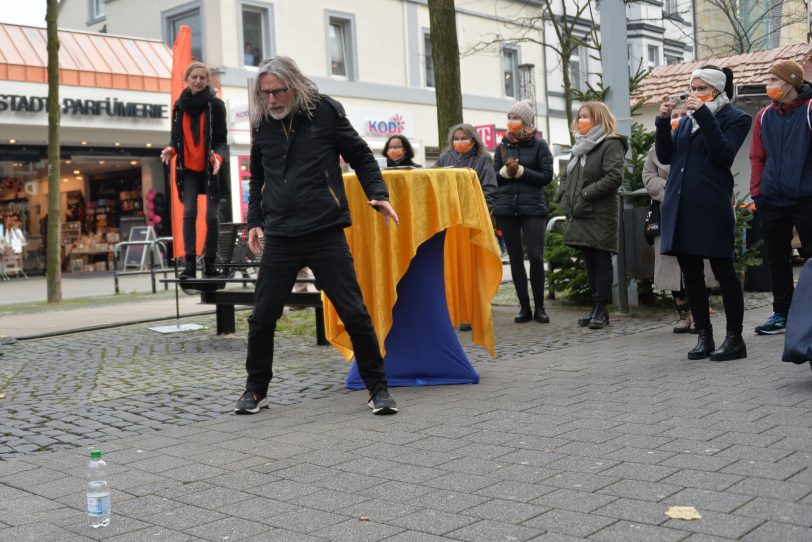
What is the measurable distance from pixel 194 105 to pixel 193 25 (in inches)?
722

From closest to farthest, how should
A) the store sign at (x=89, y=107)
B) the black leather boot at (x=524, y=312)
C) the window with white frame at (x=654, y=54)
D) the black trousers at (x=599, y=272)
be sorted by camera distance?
the black trousers at (x=599, y=272) → the black leather boot at (x=524, y=312) → the store sign at (x=89, y=107) → the window with white frame at (x=654, y=54)

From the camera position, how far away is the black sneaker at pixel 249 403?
5875 millimetres

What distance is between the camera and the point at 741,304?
6895mm

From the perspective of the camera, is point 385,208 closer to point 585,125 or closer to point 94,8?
point 585,125

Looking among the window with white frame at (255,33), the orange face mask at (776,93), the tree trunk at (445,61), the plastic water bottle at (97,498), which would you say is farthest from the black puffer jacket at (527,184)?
the window with white frame at (255,33)

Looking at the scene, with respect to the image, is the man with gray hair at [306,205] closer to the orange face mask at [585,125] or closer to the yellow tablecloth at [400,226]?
the yellow tablecloth at [400,226]

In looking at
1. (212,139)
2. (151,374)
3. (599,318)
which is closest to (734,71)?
(599,318)

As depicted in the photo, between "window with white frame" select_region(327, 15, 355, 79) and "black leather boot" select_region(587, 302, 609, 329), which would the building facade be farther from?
"black leather boot" select_region(587, 302, 609, 329)

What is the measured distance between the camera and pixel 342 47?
28.9 meters

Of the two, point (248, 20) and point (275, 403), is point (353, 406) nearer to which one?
point (275, 403)

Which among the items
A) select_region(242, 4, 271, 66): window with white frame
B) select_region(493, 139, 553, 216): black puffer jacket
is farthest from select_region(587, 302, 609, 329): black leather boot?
select_region(242, 4, 271, 66): window with white frame

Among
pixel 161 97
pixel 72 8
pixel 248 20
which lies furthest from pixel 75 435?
pixel 72 8

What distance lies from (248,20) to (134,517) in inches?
950

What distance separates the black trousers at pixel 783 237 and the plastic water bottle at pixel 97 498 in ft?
19.1
